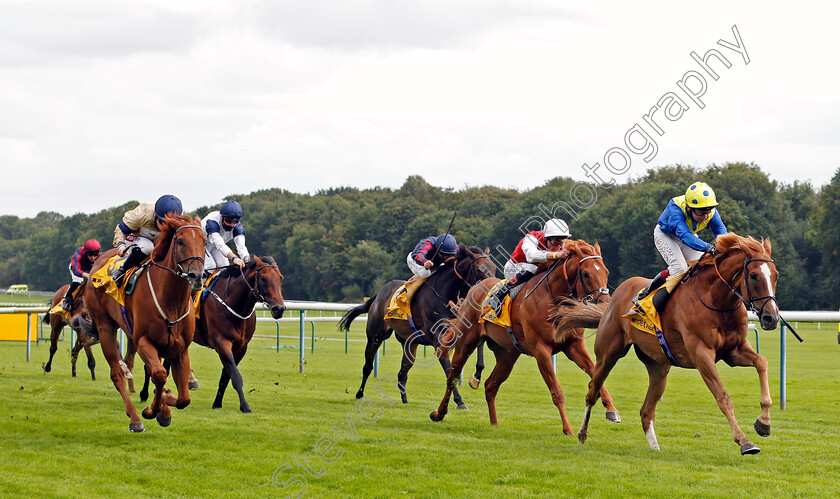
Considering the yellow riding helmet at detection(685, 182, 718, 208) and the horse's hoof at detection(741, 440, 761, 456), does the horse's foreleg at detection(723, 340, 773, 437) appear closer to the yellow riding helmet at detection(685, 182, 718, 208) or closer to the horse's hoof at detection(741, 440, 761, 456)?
the horse's hoof at detection(741, 440, 761, 456)

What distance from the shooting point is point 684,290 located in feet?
22.4

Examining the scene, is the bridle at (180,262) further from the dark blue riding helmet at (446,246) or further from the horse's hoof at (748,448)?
the horse's hoof at (748,448)

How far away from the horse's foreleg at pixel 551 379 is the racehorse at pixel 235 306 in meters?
2.91

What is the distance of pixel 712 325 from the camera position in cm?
648

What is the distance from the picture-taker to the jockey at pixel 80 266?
11.2 m

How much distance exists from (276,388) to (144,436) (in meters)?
4.62

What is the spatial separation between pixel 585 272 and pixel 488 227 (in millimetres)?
47997

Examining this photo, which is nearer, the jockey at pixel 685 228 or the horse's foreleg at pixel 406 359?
the jockey at pixel 685 228

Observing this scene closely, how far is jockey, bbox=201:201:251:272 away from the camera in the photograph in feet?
32.2

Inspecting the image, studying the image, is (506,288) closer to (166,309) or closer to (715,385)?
(715,385)

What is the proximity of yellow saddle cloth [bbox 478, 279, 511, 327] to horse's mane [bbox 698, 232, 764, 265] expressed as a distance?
7.97 ft

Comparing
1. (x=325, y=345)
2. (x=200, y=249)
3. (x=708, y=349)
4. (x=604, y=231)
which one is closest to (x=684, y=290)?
(x=708, y=349)

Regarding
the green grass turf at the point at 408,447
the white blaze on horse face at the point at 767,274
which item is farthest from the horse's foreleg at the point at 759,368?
the white blaze on horse face at the point at 767,274

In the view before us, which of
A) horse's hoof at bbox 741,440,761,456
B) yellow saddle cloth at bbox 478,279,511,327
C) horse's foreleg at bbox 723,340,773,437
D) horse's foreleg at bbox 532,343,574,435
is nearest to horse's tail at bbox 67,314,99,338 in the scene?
yellow saddle cloth at bbox 478,279,511,327
